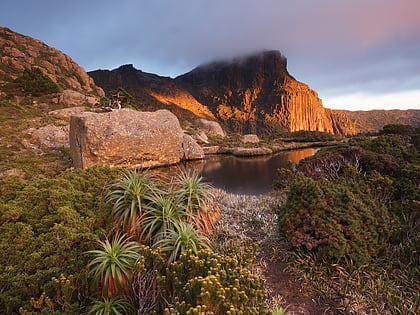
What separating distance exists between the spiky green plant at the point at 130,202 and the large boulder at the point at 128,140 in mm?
8525

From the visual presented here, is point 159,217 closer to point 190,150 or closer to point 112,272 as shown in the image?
point 112,272

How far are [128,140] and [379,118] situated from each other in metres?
143

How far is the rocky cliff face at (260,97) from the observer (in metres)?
101

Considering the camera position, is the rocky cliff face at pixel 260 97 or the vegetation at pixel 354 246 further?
the rocky cliff face at pixel 260 97

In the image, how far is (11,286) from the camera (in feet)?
7.65

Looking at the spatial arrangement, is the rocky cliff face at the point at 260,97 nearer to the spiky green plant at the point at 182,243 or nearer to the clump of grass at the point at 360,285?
the clump of grass at the point at 360,285

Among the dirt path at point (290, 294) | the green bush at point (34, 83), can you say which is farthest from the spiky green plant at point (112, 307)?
the green bush at point (34, 83)

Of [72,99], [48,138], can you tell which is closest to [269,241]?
[48,138]

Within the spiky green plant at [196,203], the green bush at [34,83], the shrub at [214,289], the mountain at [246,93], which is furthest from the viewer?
the mountain at [246,93]

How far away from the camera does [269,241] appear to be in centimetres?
421

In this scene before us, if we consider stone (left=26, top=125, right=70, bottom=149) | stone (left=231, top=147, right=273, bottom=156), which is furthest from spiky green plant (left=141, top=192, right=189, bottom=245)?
stone (left=231, top=147, right=273, bottom=156)

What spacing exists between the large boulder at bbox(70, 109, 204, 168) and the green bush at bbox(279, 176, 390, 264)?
1071cm

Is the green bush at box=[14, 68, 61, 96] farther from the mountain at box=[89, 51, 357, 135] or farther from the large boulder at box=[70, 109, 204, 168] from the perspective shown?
the mountain at box=[89, 51, 357, 135]

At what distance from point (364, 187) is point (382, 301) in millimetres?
2599
